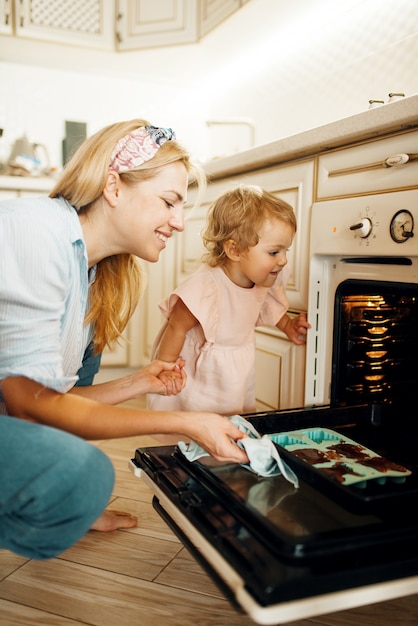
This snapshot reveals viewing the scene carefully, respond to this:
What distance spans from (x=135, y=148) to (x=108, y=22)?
5.82 feet

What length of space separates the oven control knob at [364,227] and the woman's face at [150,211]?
1.16 feet

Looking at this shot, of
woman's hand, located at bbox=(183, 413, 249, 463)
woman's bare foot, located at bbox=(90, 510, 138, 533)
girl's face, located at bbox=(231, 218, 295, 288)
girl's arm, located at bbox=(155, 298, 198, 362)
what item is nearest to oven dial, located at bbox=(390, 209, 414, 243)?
girl's face, located at bbox=(231, 218, 295, 288)

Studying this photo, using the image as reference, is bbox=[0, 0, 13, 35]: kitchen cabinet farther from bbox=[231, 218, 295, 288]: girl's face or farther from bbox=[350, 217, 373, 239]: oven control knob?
bbox=[350, 217, 373, 239]: oven control knob

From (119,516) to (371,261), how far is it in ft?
2.64

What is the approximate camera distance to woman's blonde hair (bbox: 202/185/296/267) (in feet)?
4.54

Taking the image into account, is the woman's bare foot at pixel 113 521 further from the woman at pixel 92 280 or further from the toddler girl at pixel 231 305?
the toddler girl at pixel 231 305

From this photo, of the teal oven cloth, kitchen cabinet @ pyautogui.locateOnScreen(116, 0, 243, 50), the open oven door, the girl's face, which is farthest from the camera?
kitchen cabinet @ pyautogui.locateOnScreen(116, 0, 243, 50)

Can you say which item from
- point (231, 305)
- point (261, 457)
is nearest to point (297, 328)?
point (231, 305)

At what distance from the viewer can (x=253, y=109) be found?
2.63 m

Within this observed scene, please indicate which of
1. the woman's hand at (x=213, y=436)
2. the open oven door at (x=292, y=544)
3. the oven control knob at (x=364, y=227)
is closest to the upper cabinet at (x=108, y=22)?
the oven control knob at (x=364, y=227)

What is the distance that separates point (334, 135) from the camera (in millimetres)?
1196

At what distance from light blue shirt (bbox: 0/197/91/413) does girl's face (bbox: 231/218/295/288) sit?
19.8 inches

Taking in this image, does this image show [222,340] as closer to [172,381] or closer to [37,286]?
[172,381]

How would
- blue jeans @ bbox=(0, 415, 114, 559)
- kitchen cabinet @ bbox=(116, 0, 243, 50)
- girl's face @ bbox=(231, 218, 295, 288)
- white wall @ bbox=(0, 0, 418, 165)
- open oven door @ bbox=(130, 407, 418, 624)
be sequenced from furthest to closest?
1. kitchen cabinet @ bbox=(116, 0, 243, 50)
2. white wall @ bbox=(0, 0, 418, 165)
3. girl's face @ bbox=(231, 218, 295, 288)
4. blue jeans @ bbox=(0, 415, 114, 559)
5. open oven door @ bbox=(130, 407, 418, 624)
